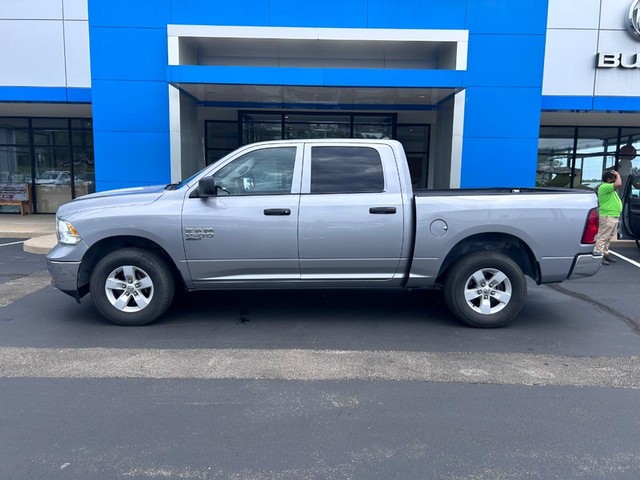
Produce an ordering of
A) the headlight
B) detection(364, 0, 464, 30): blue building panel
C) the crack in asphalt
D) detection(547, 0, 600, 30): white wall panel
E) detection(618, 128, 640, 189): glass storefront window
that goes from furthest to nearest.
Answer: detection(618, 128, 640, 189): glass storefront window < detection(547, 0, 600, 30): white wall panel < detection(364, 0, 464, 30): blue building panel < the crack in asphalt < the headlight

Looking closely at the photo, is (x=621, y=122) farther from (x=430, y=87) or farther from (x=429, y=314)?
(x=429, y=314)

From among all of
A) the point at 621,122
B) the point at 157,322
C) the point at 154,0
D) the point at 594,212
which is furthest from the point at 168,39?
the point at 621,122

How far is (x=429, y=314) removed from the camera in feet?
20.5

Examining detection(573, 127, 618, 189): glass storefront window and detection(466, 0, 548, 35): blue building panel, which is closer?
detection(466, 0, 548, 35): blue building panel

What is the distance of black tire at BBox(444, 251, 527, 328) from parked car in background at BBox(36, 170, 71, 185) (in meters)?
15.2

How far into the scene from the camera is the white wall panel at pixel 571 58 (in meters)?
12.8

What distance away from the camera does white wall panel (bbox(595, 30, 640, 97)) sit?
12.8 m

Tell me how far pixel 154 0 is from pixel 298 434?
1141cm

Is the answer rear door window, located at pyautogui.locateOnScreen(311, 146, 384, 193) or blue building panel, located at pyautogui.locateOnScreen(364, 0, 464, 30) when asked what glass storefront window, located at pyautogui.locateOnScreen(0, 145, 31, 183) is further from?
rear door window, located at pyautogui.locateOnScreen(311, 146, 384, 193)

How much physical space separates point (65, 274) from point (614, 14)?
13911 millimetres

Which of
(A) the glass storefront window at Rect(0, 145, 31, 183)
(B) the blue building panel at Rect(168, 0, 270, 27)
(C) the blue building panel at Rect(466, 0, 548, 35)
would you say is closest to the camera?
(B) the blue building panel at Rect(168, 0, 270, 27)

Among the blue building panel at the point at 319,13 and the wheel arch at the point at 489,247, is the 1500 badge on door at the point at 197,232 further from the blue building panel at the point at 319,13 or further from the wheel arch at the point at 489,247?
the blue building panel at the point at 319,13

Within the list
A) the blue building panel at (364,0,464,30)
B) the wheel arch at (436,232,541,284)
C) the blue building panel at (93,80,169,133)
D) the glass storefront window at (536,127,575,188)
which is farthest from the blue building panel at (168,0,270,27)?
the glass storefront window at (536,127,575,188)

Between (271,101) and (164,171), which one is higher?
(271,101)
